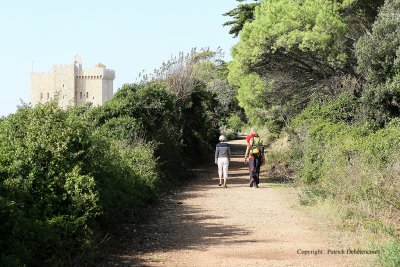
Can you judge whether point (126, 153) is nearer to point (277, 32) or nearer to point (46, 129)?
point (46, 129)

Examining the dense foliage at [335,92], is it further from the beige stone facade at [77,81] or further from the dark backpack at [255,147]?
the beige stone facade at [77,81]

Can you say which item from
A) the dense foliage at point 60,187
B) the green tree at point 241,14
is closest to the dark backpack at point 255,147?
the dense foliage at point 60,187

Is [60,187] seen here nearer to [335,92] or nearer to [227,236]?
[227,236]

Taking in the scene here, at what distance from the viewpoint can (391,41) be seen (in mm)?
19688

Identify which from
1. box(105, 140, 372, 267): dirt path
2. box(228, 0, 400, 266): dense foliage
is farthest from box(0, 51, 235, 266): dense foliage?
box(228, 0, 400, 266): dense foliage

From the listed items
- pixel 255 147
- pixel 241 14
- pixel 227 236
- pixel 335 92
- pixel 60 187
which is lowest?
pixel 227 236

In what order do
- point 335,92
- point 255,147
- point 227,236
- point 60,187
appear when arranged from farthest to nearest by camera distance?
point 335,92
point 255,147
point 227,236
point 60,187

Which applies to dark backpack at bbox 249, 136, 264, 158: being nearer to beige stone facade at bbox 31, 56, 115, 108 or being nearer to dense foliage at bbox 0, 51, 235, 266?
dense foliage at bbox 0, 51, 235, 266

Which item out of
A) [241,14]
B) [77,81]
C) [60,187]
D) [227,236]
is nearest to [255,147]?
[227,236]

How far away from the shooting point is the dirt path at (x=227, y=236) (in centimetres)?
838

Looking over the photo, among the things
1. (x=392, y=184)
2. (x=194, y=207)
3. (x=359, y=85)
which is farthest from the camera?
(x=359, y=85)

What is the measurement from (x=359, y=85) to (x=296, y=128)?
399cm

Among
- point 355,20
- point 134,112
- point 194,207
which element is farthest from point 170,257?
point 355,20

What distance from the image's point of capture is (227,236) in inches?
401
